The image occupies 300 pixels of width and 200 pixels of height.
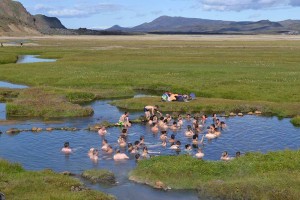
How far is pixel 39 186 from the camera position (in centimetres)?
2459

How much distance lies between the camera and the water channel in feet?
88.5

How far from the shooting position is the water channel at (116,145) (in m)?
27.0

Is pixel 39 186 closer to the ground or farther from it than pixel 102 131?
farther from it

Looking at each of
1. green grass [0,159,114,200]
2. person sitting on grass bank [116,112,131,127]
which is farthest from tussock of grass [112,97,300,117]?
green grass [0,159,114,200]

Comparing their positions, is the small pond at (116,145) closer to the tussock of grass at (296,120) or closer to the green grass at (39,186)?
the tussock of grass at (296,120)

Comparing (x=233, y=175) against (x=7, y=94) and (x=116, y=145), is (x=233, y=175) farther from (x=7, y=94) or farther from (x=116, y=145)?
(x=7, y=94)

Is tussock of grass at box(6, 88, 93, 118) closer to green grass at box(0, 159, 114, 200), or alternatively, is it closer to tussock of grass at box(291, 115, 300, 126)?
tussock of grass at box(291, 115, 300, 126)

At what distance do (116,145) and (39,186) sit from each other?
12.3 meters

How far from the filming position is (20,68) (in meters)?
84.9

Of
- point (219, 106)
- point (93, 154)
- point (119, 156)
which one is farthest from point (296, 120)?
point (93, 154)

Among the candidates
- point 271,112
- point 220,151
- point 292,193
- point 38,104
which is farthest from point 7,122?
point 292,193

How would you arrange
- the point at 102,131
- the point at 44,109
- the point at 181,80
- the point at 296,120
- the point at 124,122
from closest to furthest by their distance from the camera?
the point at 102,131 < the point at 124,122 < the point at 296,120 < the point at 44,109 < the point at 181,80

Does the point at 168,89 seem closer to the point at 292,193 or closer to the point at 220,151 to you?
the point at 220,151

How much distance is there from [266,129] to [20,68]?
5492 centimetres
